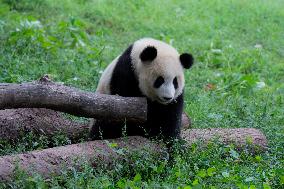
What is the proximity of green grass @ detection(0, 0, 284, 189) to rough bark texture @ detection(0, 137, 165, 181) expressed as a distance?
153 millimetres

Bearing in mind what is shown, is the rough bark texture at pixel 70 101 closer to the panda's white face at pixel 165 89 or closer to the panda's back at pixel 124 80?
the panda's white face at pixel 165 89

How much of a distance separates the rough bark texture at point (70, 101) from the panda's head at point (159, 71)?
0.91 ft

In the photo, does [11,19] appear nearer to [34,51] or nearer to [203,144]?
[34,51]

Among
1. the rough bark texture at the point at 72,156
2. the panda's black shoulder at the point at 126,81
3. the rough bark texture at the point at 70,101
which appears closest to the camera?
the rough bark texture at the point at 72,156

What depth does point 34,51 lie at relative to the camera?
10.5 meters

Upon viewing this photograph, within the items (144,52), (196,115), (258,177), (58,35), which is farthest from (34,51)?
(258,177)

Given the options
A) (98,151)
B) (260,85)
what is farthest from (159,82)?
(260,85)

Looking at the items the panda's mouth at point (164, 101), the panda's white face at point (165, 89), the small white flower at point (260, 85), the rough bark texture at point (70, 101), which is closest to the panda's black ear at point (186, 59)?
the panda's white face at point (165, 89)

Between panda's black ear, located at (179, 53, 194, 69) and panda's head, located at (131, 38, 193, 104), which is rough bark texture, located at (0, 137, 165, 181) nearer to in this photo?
panda's head, located at (131, 38, 193, 104)

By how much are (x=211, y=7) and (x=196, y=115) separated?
671 centimetres

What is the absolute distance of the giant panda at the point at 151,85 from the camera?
6758mm

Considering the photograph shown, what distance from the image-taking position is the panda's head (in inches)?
263

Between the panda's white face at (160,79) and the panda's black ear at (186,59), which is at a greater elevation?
the panda's black ear at (186,59)

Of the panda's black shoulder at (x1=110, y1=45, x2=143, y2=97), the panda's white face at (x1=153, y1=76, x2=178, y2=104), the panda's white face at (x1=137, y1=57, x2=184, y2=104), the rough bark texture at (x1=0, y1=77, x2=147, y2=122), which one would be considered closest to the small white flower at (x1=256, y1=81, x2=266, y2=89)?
the panda's white face at (x1=137, y1=57, x2=184, y2=104)
